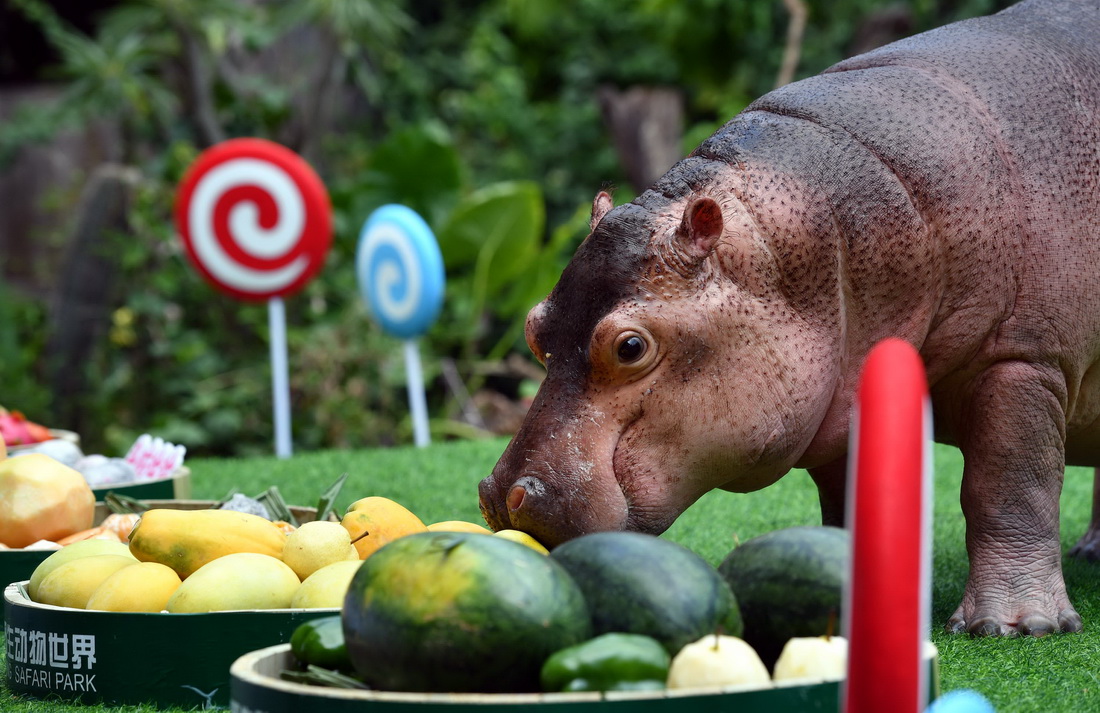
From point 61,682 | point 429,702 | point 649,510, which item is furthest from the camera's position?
point 649,510

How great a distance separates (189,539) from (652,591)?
3.87 feet

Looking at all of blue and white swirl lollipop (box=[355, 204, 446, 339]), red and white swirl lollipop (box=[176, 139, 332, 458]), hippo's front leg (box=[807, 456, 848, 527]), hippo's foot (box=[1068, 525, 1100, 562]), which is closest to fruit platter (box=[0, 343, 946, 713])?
hippo's front leg (box=[807, 456, 848, 527])

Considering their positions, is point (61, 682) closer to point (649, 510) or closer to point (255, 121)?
point (649, 510)

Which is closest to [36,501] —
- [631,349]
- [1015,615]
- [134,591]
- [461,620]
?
[134,591]

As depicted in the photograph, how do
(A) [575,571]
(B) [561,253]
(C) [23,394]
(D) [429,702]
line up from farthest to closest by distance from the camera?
(B) [561,253]
(C) [23,394]
(A) [575,571]
(D) [429,702]

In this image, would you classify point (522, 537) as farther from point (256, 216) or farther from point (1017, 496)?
point (256, 216)

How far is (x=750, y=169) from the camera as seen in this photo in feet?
9.68

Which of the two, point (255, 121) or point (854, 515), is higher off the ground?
point (255, 121)

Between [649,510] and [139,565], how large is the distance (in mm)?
1038

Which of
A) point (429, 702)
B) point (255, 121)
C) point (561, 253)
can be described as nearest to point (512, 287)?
point (561, 253)

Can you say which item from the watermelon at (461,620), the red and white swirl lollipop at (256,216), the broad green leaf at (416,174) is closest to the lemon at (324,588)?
the watermelon at (461,620)

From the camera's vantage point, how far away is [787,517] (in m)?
4.41

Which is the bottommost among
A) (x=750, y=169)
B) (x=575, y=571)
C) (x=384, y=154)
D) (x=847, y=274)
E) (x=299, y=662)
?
(x=299, y=662)

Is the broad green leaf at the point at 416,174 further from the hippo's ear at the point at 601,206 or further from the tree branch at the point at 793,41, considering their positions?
the hippo's ear at the point at 601,206
